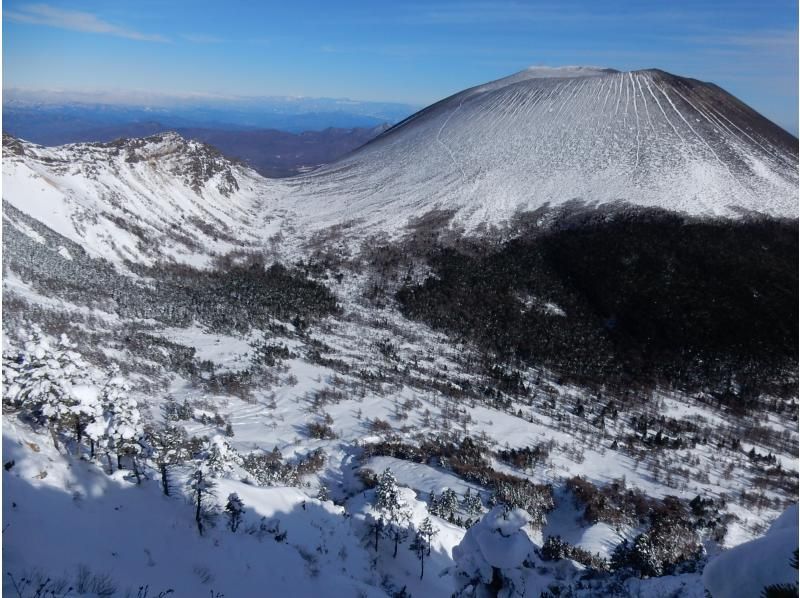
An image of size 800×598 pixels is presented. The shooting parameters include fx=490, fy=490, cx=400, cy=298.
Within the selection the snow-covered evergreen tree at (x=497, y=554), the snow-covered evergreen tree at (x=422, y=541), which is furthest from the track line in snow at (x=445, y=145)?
the snow-covered evergreen tree at (x=497, y=554)

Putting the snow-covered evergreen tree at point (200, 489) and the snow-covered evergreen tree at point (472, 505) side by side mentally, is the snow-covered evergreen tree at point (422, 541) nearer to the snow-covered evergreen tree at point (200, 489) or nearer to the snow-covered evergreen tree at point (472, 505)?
the snow-covered evergreen tree at point (472, 505)

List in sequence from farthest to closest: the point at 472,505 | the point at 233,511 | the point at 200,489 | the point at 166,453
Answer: the point at 472,505 → the point at 233,511 → the point at 166,453 → the point at 200,489

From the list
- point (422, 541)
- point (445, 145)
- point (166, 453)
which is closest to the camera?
point (166, 453)

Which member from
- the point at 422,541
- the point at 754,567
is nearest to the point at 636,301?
the point at 422,541

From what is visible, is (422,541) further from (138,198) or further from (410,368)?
(138,198)

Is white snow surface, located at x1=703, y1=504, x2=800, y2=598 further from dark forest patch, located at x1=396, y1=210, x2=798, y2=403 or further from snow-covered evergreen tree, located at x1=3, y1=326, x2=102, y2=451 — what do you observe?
dark forest patch, located at x1=396, y1=210, x2=798, y2=403

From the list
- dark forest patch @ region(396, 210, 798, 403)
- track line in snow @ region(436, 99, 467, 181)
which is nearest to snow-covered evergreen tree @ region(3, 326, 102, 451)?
dark forest patch @ region(396, 210, 798, 403)
